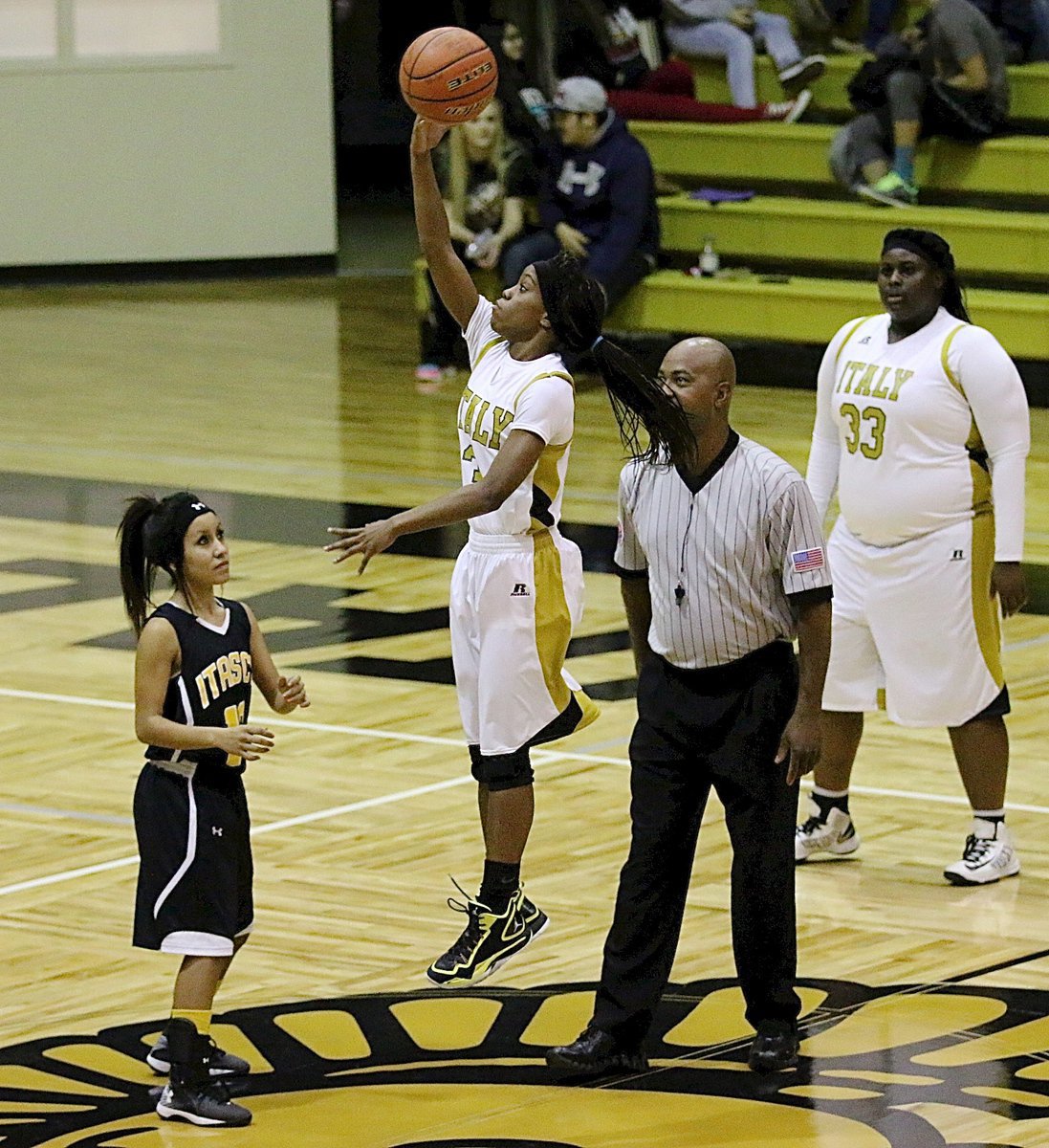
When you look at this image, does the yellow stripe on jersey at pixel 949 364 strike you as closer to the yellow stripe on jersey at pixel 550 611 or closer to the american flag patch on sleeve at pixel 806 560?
the yellow stripe on jersey at pixel 550 611

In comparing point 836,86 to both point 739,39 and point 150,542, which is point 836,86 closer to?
point 739,39

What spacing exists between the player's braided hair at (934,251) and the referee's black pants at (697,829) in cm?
159

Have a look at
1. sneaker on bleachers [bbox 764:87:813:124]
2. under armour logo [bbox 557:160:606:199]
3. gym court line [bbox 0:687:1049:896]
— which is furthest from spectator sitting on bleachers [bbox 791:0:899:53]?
gym court line [bbox 0:687:1049:896]

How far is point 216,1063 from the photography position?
5051mm

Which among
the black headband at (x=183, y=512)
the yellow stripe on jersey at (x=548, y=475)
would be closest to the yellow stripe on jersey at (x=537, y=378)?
the yellow stripe on jersey at (x=548, y=475)

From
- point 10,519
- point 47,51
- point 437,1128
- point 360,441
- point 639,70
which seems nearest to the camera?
point 437,1128

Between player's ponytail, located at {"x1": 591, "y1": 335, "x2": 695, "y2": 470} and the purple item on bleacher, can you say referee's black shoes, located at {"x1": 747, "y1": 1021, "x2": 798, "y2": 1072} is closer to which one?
player's ponytail, located at {"x1": 591, "y1": 335, "x2": 695, "y2": 470}

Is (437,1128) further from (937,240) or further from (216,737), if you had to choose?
(937,240)

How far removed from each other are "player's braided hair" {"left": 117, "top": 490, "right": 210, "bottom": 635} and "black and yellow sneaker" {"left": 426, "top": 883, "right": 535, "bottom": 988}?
109 centimetres

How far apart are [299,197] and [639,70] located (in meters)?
4.12

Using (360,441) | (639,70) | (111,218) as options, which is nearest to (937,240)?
(360,441)

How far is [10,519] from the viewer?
11.7 metres

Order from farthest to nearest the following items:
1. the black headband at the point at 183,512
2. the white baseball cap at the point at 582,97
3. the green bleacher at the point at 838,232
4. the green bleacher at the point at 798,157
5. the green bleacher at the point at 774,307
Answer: the green bleacher at the point at 798,157
the green bleacher at the point at 838,232
the white baseball cap at the point at 582,97
the green bleacher at the point at 774,307
the black headband at the point at 183,512

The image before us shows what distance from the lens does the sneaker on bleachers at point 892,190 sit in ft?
51.8
